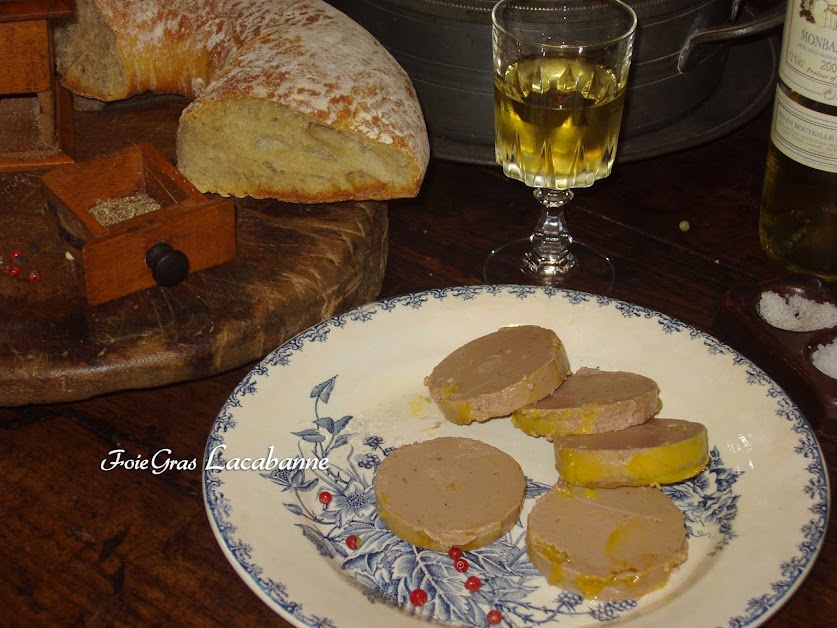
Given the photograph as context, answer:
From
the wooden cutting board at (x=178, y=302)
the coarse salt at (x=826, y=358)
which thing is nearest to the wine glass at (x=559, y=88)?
the wooden cutting board at (x=178, y=302)

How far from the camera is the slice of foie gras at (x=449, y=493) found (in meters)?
1.16

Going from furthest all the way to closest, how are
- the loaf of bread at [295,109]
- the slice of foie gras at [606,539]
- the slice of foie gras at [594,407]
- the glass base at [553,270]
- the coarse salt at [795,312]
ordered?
the glass base at [553,270], the loaf of bread at [295,109], the coarse salt at [795,312], the slice of foie gras at [594,407], the slice of foie gras at [606,539]

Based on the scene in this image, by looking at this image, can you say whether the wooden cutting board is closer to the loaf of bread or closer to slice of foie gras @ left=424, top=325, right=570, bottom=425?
the loaf of bread

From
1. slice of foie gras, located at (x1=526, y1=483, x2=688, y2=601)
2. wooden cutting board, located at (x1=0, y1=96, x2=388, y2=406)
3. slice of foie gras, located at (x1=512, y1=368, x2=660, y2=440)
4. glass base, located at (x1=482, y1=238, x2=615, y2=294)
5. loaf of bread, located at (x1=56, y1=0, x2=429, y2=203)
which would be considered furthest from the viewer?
glass base, located at (x1=482, y1=238, x2=615, y2=294)

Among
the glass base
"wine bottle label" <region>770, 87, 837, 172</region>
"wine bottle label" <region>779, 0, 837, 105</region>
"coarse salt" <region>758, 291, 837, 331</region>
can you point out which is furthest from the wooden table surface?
"wine bottle label" <region>779, 0, 837, 105</region>

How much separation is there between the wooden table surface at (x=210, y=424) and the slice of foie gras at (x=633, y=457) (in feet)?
0.64

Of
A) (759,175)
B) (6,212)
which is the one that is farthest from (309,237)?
(759,175)

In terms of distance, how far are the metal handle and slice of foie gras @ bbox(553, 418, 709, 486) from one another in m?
0.73

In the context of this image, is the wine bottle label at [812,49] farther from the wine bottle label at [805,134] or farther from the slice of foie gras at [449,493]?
the slice of foie gras at [449,493]

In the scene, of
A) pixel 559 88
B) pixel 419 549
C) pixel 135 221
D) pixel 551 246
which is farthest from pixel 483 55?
pixel 419 549

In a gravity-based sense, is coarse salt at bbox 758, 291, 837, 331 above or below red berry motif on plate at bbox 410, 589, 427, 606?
above

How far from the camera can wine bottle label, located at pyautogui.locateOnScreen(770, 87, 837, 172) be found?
4.99ft

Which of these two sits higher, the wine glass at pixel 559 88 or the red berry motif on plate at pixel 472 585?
the wine glass at pixel 559 88

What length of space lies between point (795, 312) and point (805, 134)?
0.27 meters
